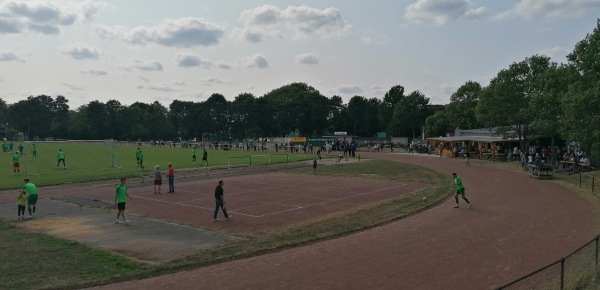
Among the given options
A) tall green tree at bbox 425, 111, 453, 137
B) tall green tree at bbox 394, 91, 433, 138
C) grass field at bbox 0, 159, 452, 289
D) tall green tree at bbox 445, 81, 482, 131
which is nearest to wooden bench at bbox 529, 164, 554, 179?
grass field at bbox 0, 159, 452, 289

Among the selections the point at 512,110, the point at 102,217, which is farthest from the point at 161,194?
the point at 512,110

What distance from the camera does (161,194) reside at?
87.2 feet

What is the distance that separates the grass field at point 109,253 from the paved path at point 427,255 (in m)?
0.59

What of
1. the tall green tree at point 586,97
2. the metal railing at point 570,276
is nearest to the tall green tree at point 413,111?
the tall green tree at point 586,97

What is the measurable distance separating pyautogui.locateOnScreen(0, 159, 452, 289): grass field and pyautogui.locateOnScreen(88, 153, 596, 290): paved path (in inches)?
23.2

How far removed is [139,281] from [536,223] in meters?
14.9

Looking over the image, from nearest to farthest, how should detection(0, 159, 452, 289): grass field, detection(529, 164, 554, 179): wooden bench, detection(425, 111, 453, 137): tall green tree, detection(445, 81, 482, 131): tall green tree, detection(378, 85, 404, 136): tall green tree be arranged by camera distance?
detection(0, 159, 452, 289): grass field → detection(529, 164, 554, 179): wooden bench → detection(445, 81, 482, 131): tall green tree → detection(425, 111, 453, 137): tall green tree → detection(378, 85, 404, 136): tall green tree

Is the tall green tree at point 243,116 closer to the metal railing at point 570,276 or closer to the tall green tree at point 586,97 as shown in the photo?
the tall green tree at point 586,97

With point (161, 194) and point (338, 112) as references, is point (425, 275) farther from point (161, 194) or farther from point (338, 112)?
point (338, 112)

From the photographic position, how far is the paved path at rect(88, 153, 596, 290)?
1138 cm

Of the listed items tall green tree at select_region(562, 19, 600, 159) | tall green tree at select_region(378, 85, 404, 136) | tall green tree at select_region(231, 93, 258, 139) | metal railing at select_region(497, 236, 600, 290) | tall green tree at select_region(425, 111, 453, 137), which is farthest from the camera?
tall green tree at select_region(231, 93, 258, 139)

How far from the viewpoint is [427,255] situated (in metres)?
13.7

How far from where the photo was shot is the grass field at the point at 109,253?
11.6m

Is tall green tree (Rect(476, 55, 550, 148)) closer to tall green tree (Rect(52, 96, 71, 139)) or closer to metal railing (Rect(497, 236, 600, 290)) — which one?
metal railing (Rect(497, 236, 600, 290))
